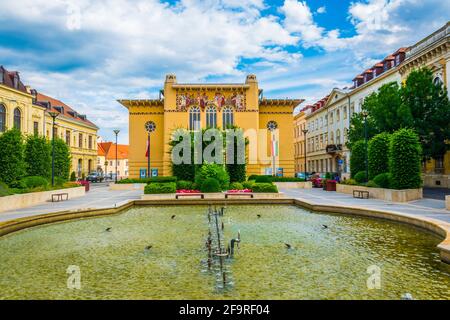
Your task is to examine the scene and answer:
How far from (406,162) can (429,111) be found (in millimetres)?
11901

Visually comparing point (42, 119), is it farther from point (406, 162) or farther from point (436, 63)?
point (436, 63)

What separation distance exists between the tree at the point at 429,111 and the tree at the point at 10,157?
3178 centimetres

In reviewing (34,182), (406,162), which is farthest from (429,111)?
(34,182)

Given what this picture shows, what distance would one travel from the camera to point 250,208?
18.2m

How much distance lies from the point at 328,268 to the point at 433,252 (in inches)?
143

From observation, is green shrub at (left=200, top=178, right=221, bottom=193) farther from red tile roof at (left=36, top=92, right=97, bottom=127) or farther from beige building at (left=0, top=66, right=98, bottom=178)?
red tile roof at (left=36, top=92, right=97, bottom=127)

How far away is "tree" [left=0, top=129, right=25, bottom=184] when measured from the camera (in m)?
21.8

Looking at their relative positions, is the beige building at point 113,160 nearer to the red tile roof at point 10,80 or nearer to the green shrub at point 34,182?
the red tile roof at point 10,80

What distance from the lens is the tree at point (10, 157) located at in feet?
71.6

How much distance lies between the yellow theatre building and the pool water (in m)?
30.5

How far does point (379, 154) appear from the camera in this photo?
80.0 ft

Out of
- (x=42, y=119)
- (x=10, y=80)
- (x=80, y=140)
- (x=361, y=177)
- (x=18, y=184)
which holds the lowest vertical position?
(x=18, y=184)

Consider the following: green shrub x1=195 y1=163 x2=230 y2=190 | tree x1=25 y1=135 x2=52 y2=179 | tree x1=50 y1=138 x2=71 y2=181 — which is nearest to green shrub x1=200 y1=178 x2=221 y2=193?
green shrub x1=195 y1=163 x2=230 y2=190

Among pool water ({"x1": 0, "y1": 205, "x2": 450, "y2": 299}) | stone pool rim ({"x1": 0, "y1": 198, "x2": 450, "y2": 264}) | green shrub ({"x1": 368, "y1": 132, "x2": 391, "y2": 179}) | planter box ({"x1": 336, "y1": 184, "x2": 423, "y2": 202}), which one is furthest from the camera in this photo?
green shrub ({"x1": 368, "y1": 132, "x2": 391, "y2": 179})
